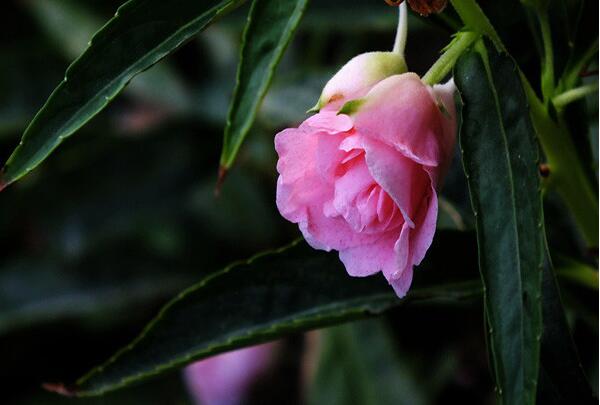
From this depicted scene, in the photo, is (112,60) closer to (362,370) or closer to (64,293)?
(362,370)

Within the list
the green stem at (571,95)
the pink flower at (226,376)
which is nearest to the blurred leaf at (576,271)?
the green stem at (571,95)

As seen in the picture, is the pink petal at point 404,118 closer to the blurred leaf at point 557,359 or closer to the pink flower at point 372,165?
the pink flower at point 372,165

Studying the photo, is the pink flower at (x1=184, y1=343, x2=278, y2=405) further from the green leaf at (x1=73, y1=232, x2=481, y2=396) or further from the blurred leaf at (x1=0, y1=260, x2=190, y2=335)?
the green leaf at (x1=73, y1=232, x2=481, y2=396)

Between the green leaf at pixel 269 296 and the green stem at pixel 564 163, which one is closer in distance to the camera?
the green stem at pixel 564 163

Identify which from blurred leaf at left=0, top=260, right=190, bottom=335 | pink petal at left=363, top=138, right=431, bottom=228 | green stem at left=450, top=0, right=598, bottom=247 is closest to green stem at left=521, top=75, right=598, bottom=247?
green stem at left=450, top=0, right=598, bottom=247

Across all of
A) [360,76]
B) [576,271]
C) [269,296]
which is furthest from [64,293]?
[360,76]
